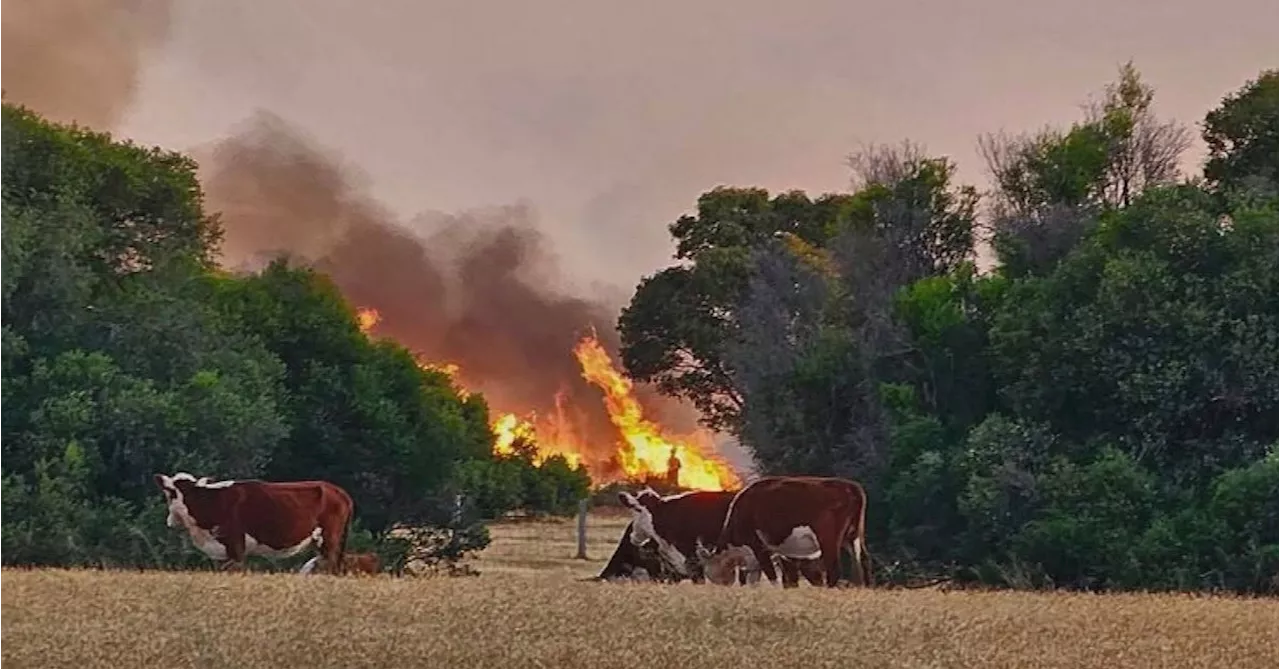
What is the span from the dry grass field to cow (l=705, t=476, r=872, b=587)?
3084mm

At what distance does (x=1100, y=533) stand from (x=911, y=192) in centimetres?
1065

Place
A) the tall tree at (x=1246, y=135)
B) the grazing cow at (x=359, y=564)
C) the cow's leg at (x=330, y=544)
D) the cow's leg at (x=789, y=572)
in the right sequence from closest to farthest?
the cow's leg at (x=789, y=572) → the cow's leg at (x=330, y=544) → the grazing cow at (x=359, y=564) → the tall tree at (x=1246, y=135)

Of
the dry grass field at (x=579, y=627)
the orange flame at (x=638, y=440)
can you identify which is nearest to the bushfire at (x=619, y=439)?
the orange flame at (x=638, y=440)

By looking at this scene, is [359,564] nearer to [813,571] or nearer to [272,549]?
[272,549]

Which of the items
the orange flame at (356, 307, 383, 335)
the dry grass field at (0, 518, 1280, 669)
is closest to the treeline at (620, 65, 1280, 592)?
the dry grass field at (0, 518, 1280, 669)

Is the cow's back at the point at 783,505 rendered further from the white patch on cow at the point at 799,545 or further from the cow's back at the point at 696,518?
the cow's back at the point at 696,518

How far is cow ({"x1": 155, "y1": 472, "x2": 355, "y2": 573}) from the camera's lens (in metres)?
21.4

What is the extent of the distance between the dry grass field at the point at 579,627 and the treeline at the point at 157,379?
8183 millimetres

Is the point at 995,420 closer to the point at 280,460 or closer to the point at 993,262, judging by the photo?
the point at 993,262

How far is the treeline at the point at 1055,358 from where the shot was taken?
23.8 meters

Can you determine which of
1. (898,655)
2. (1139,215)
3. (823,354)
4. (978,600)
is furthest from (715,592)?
(823,354)

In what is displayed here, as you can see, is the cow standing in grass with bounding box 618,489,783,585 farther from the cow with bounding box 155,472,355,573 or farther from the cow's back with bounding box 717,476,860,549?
the cow with bounding box 155,472,355,573

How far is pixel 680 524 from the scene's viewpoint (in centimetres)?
2217

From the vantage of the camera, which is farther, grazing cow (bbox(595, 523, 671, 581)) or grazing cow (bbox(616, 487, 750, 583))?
grazing cow (bbox(595, 523, 671, 581))
